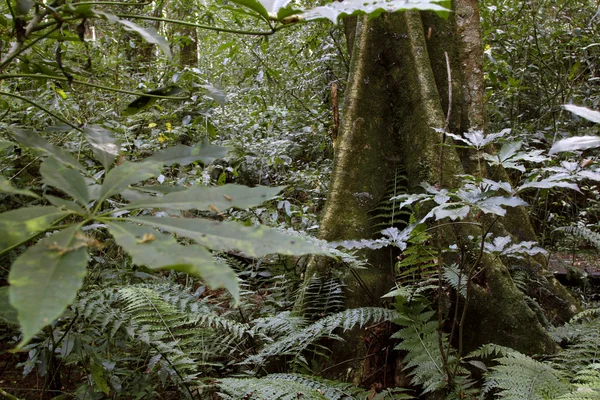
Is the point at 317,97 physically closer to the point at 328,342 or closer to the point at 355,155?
the point at 355,155

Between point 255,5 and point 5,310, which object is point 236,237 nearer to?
point 255,5

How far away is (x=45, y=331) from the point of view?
2461 millimetres

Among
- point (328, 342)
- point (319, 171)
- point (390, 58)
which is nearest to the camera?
point (328, 342)

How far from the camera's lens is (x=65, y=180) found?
0.69 meters

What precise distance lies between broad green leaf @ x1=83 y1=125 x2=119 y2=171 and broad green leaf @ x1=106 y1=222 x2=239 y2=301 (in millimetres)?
289

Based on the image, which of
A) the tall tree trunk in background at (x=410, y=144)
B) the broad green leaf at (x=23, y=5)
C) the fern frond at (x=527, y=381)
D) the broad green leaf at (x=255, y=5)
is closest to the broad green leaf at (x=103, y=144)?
the broad green leaf at (x=23, y=5)

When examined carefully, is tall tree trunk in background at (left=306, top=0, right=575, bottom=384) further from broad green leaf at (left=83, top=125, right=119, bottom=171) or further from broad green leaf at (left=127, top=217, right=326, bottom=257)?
broad green leaf at (left=127, top=217, right=326, bottom=257)

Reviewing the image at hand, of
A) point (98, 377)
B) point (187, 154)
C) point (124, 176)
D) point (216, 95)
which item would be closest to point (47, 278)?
point (124, 176)

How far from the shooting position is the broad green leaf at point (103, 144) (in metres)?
0.87

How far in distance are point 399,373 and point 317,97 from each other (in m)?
5.07

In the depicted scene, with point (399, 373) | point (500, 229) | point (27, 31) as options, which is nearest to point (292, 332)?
point (399, 373)

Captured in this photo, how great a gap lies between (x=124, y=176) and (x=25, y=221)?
0.16 meters

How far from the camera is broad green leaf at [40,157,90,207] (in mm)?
678

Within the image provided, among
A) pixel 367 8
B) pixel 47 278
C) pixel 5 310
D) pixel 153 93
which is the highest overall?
pixel 367 8
